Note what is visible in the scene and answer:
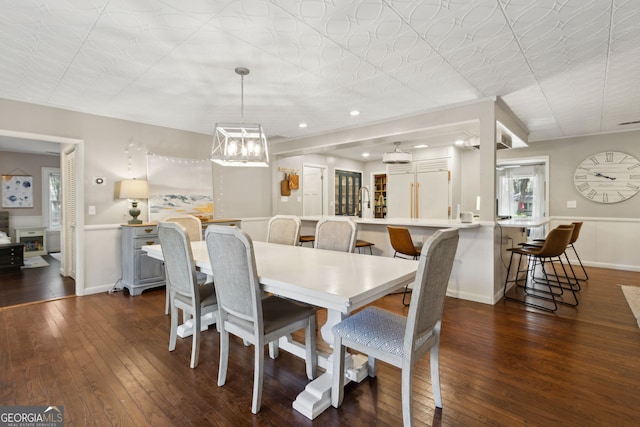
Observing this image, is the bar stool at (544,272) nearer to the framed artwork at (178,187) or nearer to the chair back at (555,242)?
the chair back at (555,242)

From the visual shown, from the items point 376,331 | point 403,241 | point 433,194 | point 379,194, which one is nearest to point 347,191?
point 379,194

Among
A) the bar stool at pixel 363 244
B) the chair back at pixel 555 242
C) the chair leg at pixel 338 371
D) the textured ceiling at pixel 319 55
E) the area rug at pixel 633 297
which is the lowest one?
the area rug at pixel 633 297

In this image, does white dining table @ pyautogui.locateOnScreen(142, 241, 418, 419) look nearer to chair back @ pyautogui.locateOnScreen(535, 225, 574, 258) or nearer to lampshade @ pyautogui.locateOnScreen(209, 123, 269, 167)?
lampshade @ pyautogui.locateOnScreen(209, 123, 269, 167)

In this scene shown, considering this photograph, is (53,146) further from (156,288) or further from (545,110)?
(545,110)

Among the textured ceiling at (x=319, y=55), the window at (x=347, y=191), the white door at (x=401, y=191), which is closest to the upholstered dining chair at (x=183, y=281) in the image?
the textured ceiling at (x=319, y=55)

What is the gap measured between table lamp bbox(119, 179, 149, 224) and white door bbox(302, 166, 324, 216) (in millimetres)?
3295

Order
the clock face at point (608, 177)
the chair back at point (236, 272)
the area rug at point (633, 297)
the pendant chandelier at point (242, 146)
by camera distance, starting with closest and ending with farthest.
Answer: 1. the chair back at point (236, 272)
2. the pendant chandelier at point (242, 146)
3. the area rug at point (633, 297)
4. the clock face at point (608, 177)

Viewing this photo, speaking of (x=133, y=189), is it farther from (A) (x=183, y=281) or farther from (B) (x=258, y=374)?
(B) (x=258, y=374)

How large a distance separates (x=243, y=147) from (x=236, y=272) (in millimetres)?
1371

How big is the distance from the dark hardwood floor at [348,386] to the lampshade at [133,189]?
60.3 inches

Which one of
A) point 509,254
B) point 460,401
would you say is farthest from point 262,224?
point 460,401

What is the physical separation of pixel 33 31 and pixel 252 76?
151 cm

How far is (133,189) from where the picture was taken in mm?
4035

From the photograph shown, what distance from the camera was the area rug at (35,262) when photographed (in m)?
5.74
